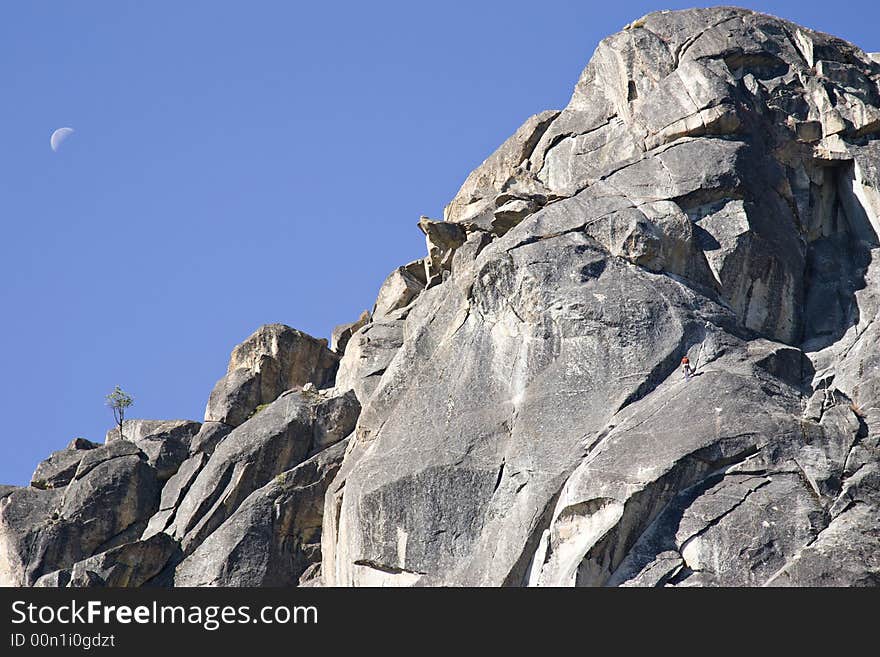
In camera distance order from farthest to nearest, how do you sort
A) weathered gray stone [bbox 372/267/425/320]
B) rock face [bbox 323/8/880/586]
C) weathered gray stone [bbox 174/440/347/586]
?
1. weathered gray stone [bbox 372/267/425/320]
2. weathered gray stone [bbox 174/440/347/586]
3. rock face [bbox 323/8/880/586]

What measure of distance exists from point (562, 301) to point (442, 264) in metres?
14.3

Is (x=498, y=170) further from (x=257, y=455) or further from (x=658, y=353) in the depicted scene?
(x=658, y=353)

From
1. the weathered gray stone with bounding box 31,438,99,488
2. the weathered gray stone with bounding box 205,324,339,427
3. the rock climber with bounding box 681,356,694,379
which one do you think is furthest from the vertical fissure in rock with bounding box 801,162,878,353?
the weathered gray stone with bounding box 31,438,99,488

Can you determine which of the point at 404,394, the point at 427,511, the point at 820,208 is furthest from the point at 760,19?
the point at 427,511

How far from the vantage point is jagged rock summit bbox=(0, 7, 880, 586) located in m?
56.1

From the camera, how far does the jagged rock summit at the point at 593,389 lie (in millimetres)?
56125

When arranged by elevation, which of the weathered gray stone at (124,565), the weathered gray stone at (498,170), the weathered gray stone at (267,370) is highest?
the weathered gray stone at (498,170)

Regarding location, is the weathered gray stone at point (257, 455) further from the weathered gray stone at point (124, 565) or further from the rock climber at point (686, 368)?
the rock climber at point (686, 368)

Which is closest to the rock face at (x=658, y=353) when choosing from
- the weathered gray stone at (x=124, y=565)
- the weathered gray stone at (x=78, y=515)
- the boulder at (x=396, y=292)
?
the boulder at (x=396, y=292)

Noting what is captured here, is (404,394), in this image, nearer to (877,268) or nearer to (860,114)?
(877,268)

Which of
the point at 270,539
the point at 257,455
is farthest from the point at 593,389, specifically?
the point at 257,455

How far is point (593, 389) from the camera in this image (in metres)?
60.9

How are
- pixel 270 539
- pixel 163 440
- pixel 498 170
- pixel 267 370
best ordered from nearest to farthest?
pixel 270 539, pixel 163 440, pixel 267 370, pixel 498 170

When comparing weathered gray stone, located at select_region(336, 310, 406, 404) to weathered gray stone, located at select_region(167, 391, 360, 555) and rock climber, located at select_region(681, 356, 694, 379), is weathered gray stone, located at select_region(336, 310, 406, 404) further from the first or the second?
rock climber, located at select_region(681, 356, 694, 379)
